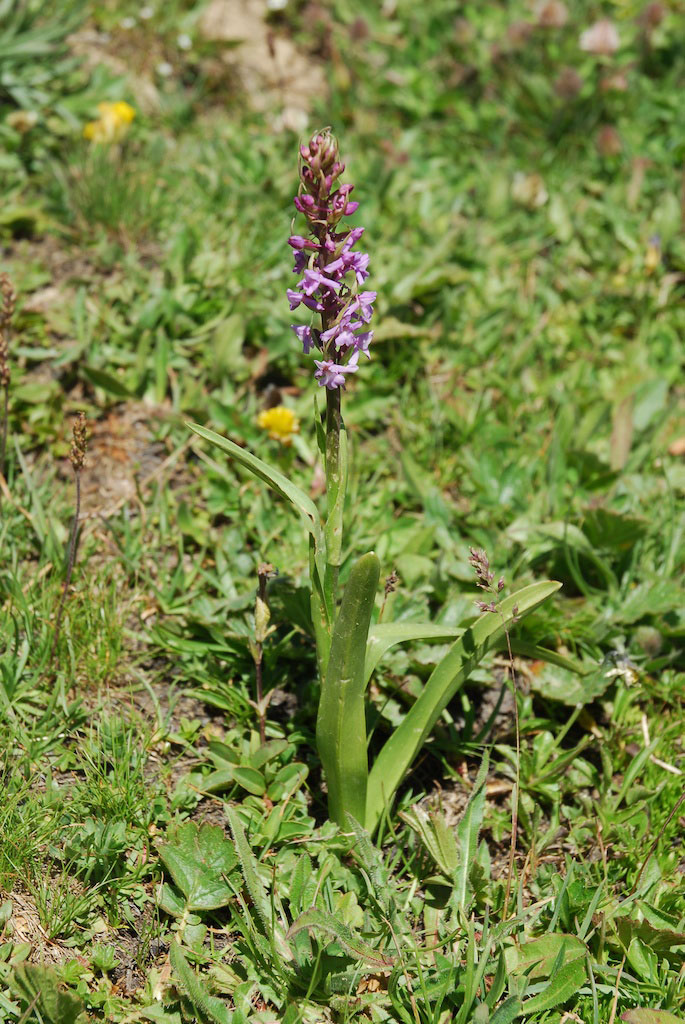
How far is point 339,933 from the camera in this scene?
1945 mm

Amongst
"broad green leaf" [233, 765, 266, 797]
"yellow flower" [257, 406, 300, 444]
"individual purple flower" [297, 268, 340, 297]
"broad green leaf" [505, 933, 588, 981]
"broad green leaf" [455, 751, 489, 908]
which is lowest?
Answer: "broad green leaf" [505, 933, 588, 981]

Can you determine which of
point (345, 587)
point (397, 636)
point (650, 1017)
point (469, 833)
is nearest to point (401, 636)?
point (397, 636)

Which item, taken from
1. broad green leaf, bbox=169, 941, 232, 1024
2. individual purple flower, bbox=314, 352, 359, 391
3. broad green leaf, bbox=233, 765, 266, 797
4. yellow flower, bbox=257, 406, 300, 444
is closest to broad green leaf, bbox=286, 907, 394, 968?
broad green leaf, bbox=169, 941, 232, 1024

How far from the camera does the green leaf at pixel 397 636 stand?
2086mm

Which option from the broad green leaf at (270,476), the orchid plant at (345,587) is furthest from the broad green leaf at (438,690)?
the broad green leaf at (270,476)

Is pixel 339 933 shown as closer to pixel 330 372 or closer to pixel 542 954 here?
pixel 542 954

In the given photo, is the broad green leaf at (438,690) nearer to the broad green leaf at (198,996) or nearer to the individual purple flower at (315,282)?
the broad green leaf at (198,996)

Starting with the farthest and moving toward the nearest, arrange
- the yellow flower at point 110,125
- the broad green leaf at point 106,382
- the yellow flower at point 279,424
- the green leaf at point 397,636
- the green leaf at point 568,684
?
the yellow flower at point 110,125, the broad green leaf at point 106,382, the yellow flower at point 279,424, the green leaf at point 568,684, the green leaf at point 397,636

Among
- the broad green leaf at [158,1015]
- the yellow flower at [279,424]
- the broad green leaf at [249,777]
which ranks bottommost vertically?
the broad green leaf at [158,1015]

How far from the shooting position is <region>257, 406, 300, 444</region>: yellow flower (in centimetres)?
309

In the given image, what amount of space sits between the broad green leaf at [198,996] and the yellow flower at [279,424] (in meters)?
1.62

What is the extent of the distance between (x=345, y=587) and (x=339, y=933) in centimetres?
72

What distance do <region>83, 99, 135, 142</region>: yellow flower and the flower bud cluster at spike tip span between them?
247 cm

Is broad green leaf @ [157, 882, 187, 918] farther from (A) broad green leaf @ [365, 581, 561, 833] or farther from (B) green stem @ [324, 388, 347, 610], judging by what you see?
(B) green stem @ [324, 388, 347, 610]
